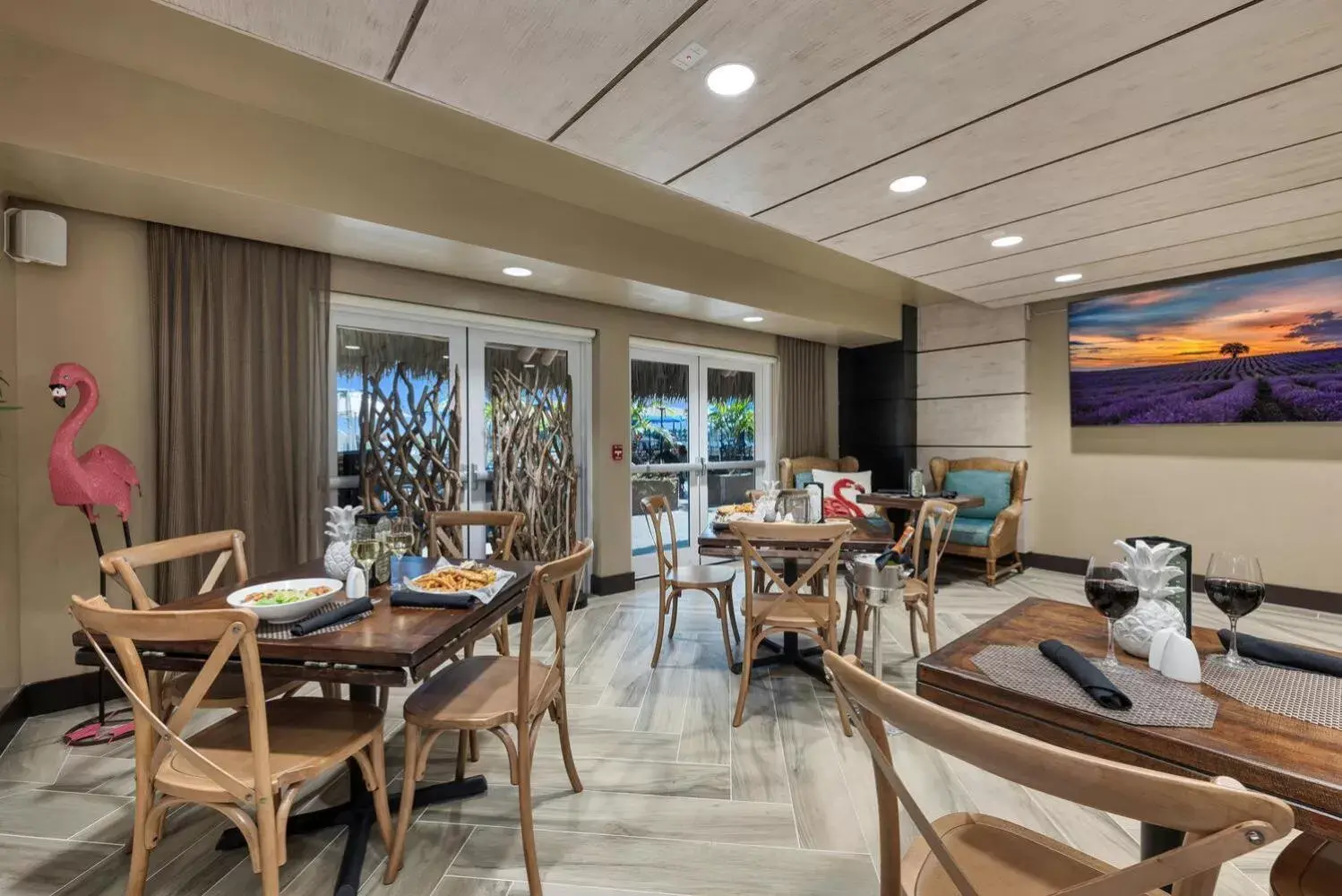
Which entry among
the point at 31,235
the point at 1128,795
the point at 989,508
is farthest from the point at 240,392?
the point at 989,508

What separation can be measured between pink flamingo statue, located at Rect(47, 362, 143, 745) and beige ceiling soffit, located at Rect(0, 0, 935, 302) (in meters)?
1.25

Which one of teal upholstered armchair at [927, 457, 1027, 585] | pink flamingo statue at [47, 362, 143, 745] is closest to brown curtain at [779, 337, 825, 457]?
teal upholstered armchair at [927, 457, 1027, 585]

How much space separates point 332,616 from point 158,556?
989mm

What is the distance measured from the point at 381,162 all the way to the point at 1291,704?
11.6ft

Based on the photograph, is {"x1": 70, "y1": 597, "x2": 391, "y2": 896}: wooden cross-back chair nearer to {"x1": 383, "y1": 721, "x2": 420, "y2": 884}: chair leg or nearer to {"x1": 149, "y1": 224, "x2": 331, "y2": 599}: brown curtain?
{"x1": 383, "y1": 721, "x2": 420, "y2": 884}: chair leg

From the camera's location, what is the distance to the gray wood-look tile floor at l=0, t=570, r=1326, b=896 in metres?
1.70

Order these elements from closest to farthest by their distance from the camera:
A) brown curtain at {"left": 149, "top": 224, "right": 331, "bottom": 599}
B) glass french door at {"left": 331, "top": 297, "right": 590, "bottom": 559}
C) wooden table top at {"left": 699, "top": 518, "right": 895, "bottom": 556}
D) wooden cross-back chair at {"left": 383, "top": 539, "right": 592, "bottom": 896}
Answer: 1. wooden cross-back chair at {"left": 383, "top": 539, "right": 592, "bottom": 896}
2. wooden table top at {"left": 699, "top": 518, "right": 895, "bottom": 556}
3. brown curtain at {"left": 149, "top": 224, "right": 331, "bottom": 599}
4. glass french door at {"left": 331, "top": 297, "right": 590, "bottom": 559}

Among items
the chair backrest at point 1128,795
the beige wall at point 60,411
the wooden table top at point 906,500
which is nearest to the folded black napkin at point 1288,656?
the chair backrest at point 1128,795

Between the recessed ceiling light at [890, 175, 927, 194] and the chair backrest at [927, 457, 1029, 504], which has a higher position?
the recessed ceiling light at [890, 175, 927, 194]

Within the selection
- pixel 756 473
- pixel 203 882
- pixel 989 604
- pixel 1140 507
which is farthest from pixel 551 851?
pixel 1140 507

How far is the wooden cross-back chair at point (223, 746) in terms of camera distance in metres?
1.26

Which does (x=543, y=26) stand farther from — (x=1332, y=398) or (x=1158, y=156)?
(x=1332, y=398)

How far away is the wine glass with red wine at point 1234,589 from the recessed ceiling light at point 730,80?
1793 millimetres

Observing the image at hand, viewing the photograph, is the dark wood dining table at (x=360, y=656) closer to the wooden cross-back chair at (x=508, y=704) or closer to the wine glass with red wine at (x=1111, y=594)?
the wooden cross-back chair at (x=508, y=704)
